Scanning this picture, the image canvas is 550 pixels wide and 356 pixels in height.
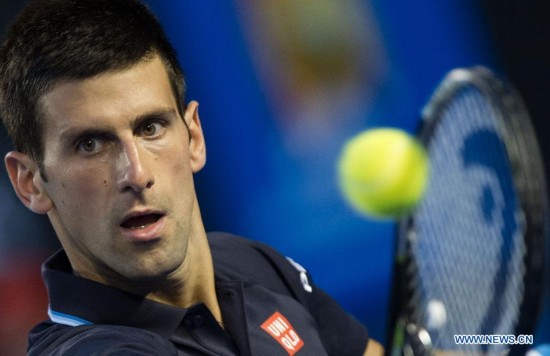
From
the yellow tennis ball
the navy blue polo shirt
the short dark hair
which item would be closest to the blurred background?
the yellow tennis ball

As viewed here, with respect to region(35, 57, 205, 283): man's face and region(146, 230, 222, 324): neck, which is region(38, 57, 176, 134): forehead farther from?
region(146, 230, 222, 324): neck

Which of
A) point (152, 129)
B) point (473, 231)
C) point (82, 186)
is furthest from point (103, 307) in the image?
point (473, 231)

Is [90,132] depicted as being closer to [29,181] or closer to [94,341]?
[29,181]

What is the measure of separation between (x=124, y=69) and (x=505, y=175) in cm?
106

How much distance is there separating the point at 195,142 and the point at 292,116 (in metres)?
1.12

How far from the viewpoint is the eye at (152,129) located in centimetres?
158

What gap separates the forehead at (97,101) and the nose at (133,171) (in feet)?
0.17

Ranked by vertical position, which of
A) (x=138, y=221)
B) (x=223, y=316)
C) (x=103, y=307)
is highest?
(x=138, y=221)

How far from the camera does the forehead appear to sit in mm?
1515

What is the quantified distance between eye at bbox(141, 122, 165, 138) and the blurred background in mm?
1261

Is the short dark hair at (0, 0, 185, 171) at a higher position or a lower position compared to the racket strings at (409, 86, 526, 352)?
higher

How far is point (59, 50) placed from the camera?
1539 mm

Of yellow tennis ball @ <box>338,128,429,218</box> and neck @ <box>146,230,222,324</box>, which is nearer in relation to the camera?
neck @ <box>146,230,222,324</box>

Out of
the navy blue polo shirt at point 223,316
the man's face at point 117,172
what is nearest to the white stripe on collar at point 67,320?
the navy blue polo shirt at point 223,316
